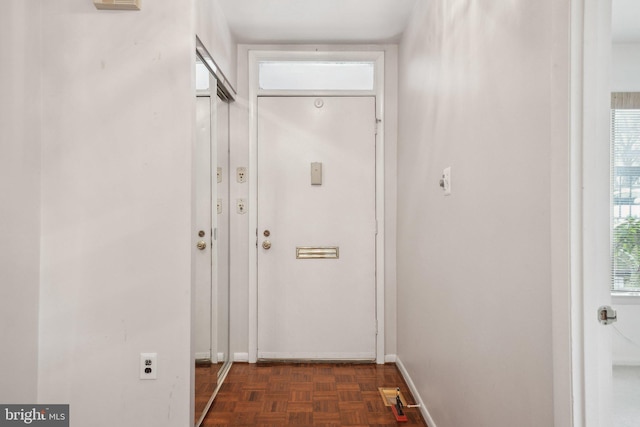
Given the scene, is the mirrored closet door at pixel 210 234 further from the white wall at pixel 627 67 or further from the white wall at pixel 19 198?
the white wall at pixel 627 67

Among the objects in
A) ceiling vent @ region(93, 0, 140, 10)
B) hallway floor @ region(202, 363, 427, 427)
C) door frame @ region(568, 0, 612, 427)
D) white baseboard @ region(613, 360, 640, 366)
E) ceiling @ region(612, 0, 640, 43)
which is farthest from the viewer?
white baseboard @ region(613, 360, 640, 366)

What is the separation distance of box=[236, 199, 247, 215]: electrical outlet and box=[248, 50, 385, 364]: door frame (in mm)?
55

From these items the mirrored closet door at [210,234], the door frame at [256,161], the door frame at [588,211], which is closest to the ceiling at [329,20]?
the door frame at [256,161]

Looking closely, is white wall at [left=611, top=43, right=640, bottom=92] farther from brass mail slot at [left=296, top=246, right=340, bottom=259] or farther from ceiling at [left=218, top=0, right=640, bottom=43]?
brass mail slot at [left=296, top=246, right=340, bottom=259]

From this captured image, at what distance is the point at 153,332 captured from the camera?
1883 millimetres

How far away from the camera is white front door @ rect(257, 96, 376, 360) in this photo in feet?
10.2

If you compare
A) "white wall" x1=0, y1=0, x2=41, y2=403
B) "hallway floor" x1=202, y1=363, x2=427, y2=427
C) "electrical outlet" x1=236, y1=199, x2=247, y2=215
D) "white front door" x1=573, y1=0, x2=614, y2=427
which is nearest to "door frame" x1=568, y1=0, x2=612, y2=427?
"white front door" x1=573, y1=0, x2=614, y2=427

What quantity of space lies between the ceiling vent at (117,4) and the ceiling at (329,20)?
2.74 ft

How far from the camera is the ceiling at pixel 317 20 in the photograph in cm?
256

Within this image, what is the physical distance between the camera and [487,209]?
1.46 m

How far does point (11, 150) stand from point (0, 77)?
11.3 inches

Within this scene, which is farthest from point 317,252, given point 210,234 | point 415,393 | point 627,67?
point 627,67

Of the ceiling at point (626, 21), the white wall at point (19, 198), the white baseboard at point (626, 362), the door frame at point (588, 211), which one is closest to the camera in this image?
the door frame at point (588, 211)

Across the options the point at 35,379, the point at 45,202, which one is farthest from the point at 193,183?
the point at 35,379
